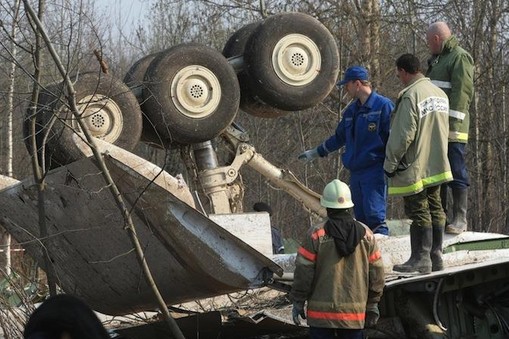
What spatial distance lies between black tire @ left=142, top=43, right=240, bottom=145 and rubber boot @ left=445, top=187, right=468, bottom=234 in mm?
1936

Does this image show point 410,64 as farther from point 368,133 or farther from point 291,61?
point 291,61

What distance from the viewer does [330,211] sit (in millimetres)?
6762

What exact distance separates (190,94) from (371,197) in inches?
64.9

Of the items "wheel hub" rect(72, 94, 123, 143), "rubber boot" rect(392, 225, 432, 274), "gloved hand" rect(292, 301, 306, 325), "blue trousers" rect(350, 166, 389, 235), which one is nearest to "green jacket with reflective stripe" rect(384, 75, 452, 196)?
"rubber boot" rect(392, 225, 432, 274)

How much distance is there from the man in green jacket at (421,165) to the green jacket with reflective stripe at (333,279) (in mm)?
789

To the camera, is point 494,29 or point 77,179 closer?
point 77,179

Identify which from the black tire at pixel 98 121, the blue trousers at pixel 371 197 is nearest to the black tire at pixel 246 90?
the blue trousers at pixel 371 197

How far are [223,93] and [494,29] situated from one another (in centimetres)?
1212

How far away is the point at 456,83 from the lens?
833 cm

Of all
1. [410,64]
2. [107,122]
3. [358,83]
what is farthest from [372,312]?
[107,122]

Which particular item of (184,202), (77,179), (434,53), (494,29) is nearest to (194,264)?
(184,202)

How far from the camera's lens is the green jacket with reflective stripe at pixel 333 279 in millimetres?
6652

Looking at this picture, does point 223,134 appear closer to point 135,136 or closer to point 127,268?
point 135,136

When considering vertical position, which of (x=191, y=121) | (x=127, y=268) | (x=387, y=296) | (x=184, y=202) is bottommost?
(x=387, y=296)
